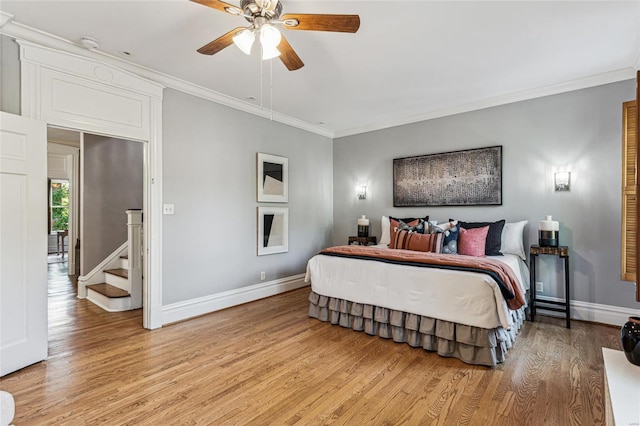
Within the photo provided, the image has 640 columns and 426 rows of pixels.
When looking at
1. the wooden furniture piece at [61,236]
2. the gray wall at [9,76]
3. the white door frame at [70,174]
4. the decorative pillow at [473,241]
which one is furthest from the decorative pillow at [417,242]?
the wooden furniture piece at [61,236]

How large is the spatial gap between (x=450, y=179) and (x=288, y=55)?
3.02 meters

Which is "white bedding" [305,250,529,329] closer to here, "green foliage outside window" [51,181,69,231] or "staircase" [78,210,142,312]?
"staircase" [78,210,142,312]

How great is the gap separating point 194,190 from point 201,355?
1878mm

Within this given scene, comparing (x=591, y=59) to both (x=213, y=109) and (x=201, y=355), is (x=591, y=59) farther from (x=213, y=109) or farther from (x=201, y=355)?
(x=201, y=355)

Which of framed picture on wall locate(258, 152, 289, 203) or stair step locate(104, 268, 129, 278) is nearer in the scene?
stair step locate(104, 268, 129, 278)

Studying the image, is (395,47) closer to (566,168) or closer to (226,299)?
(566,168)

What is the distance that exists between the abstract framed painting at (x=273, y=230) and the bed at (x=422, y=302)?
1.13m

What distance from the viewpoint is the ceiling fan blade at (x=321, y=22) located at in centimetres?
186

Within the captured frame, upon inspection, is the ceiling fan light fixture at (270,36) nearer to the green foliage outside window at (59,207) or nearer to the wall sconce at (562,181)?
the wall sconce at (562,181)

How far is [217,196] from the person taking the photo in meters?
3.91

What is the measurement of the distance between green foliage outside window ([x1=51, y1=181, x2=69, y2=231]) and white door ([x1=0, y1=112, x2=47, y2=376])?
23.3 feet

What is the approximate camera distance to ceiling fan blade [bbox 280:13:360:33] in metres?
1.86

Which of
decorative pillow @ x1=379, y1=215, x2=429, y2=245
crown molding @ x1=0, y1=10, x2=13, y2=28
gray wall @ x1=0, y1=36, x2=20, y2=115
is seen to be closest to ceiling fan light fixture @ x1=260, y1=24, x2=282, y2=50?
crown molding @ x1=0, y1=10, x2=13, y2=28

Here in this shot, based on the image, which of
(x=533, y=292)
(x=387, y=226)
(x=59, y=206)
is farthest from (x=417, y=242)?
(x=59, y=206)
